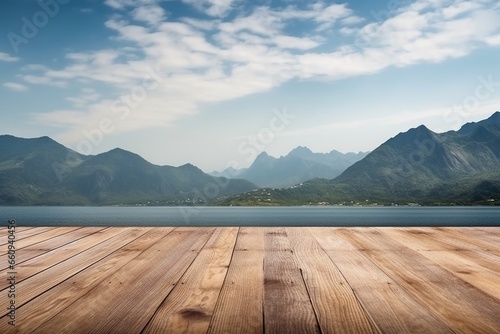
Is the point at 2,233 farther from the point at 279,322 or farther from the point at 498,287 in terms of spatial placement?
the point at 498,287

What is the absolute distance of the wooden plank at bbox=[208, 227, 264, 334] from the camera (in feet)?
6.92

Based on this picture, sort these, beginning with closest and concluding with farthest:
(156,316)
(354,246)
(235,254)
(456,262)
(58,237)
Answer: (156,316) < (456,262) < (235,254) < (354,246) < (58,237)

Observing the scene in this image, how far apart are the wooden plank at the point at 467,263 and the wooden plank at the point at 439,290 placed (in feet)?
0.36

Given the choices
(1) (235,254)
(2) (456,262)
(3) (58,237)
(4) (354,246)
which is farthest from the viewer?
(3) (58,237)

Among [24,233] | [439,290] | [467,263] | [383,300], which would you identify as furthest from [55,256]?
[467,263]

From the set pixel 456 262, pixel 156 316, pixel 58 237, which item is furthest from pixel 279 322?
pixel 58 237

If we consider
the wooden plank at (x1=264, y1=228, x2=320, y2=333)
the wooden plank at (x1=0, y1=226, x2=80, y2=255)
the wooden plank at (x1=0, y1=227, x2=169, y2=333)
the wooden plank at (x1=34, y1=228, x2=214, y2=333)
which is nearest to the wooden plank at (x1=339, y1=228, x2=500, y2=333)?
the wooden plank at (x1=264, y1=228, x2=320, y2=333)

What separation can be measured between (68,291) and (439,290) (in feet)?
9.95

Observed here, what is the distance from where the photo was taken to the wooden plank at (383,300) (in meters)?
2.14

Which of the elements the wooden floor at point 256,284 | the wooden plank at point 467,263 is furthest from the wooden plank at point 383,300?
the wooden plank at point 467,263

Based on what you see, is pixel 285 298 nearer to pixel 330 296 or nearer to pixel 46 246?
pixel 330 296

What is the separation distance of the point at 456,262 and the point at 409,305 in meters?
1.71

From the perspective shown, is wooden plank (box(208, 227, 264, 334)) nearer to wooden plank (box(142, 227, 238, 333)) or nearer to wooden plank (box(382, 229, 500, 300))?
wooden plank (box(142, 227, 238, 333))

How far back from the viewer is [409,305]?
2.48 metres
